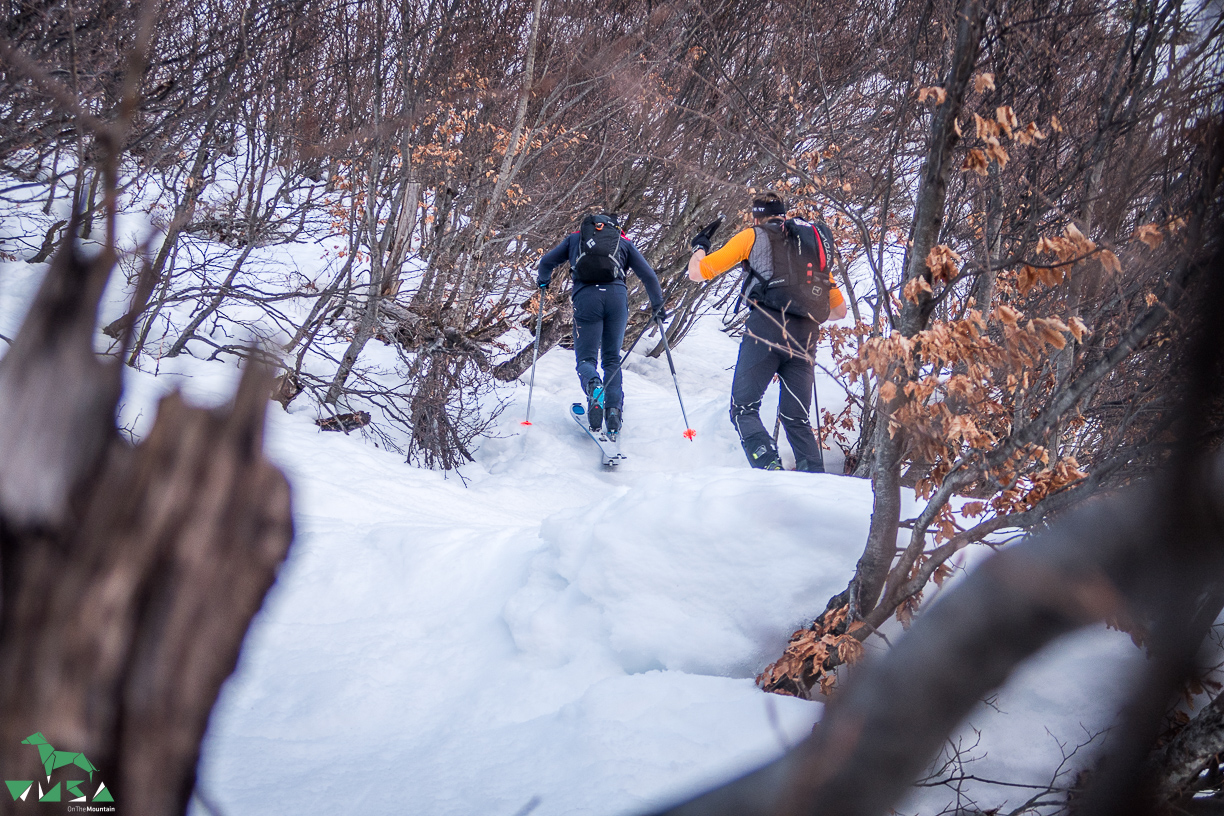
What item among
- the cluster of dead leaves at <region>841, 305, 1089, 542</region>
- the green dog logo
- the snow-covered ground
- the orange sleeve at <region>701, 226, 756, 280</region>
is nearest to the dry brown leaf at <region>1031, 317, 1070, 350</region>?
the cluster of dead leaves at <region>841, 305, 1089, 542</region>

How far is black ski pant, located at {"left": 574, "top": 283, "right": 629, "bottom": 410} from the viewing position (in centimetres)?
653

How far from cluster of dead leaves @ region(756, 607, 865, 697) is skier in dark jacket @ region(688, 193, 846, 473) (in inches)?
100

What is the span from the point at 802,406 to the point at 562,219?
6098 mm

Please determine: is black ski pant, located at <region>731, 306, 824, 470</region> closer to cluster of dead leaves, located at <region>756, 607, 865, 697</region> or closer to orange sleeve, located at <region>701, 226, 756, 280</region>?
orange sleeve, located at <region>701, 226, 756, 280</region>

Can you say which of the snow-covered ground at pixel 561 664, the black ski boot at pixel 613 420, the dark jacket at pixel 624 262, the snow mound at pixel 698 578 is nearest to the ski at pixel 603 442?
the black ski boot at pixel 613 420

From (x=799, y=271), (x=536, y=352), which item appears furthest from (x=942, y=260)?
(x=536, y=352)

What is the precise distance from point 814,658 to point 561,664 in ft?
2.79

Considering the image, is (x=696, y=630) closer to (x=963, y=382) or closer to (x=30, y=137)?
(x=963, y=382)

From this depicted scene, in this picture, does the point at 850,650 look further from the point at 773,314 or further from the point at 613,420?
the point at 613,420

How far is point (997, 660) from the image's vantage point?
1.69ft

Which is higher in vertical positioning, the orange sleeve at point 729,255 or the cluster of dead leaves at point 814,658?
the orange sleeve at point 729,255

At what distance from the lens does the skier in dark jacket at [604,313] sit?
6.51 metres

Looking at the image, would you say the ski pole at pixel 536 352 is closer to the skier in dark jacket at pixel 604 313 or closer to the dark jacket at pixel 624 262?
the dark jacket at pixel 624 262

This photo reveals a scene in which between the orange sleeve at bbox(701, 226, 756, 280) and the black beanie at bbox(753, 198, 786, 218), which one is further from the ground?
the black beanie at bbox(753, 198, 786, 218)
